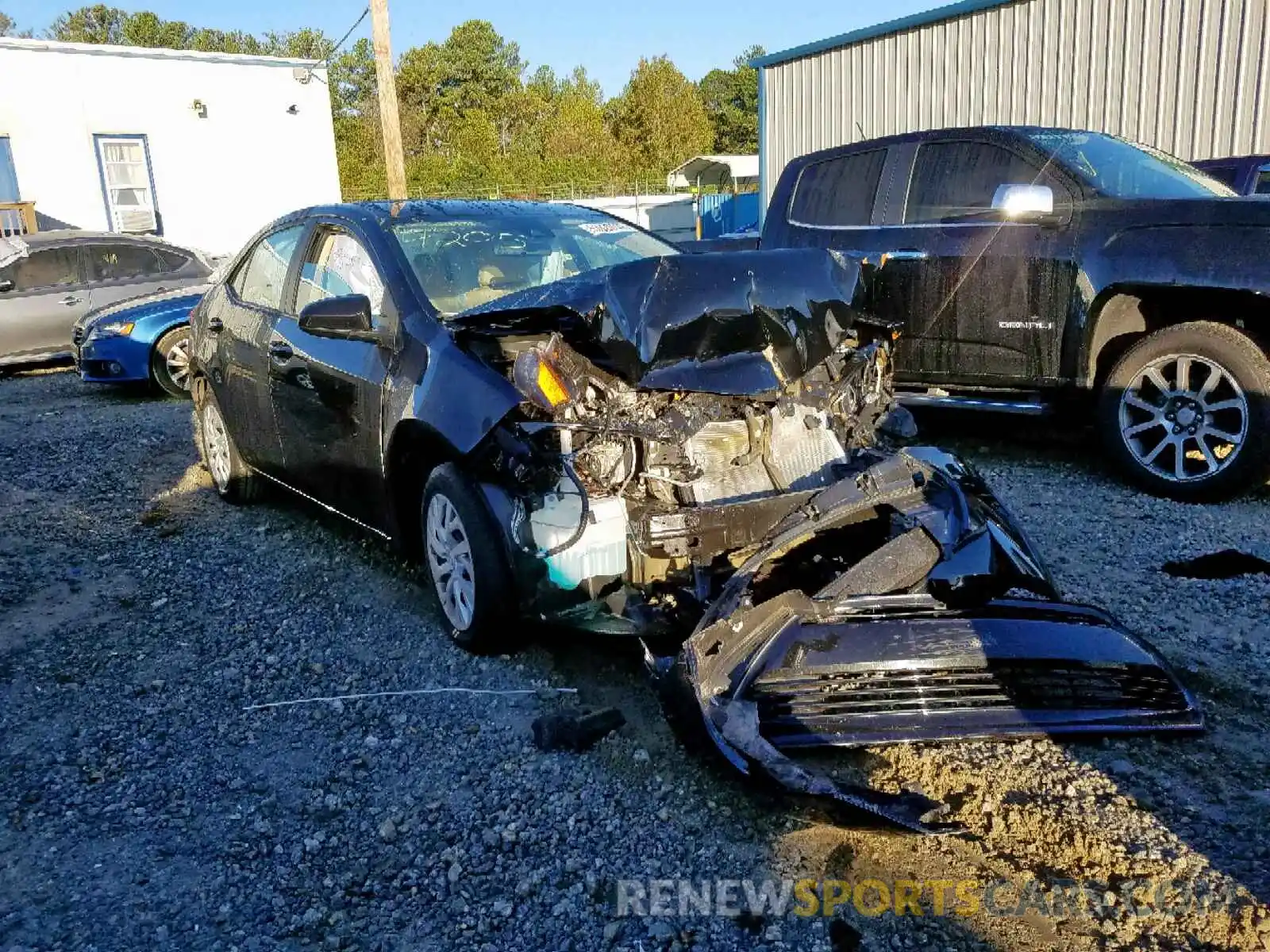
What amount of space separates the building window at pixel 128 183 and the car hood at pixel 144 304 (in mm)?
8330

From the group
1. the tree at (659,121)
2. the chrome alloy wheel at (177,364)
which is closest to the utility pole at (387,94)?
the chrome alloy wheel at (177,364)

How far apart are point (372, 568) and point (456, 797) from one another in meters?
2.17

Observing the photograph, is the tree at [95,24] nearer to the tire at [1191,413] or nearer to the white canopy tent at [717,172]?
the white canopy tent at [717,172]

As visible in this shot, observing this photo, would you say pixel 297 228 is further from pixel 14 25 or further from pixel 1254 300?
pixel 14 25

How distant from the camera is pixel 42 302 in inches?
459

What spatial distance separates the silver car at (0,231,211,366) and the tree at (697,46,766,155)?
2172 inches

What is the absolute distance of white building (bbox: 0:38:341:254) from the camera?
54.6 ft

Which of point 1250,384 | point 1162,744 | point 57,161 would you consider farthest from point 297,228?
point 57,161

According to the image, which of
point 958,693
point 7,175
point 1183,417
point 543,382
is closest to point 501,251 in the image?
point 543,382

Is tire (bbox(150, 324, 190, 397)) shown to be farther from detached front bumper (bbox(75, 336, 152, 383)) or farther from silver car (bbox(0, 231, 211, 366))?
silver car (bbox(0, 231, 211, 366))

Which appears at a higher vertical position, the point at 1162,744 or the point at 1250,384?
the point at 1250,384

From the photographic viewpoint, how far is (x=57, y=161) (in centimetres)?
1692

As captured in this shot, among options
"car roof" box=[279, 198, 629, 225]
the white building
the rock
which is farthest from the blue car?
the rock

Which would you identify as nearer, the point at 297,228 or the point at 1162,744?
the point at 1162,744
